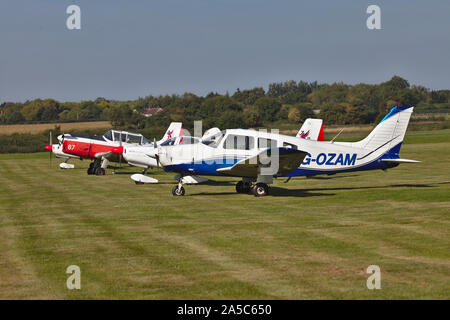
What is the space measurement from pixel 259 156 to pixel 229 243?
288 inches

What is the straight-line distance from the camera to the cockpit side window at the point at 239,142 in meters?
18.4

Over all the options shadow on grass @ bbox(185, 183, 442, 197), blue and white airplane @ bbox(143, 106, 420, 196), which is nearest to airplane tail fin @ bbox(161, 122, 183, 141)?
shadow on grass @ bbox(185, 183, 442, 197)

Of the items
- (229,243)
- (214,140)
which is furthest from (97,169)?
(229,243)

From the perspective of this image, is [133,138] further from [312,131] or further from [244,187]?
[244,187]

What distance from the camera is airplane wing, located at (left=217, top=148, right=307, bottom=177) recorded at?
17812mm

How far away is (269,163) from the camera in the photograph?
18281 mm

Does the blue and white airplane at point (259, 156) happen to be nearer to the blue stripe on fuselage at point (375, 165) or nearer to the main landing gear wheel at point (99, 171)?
the blue stripe on fuselage at point (375, 165)

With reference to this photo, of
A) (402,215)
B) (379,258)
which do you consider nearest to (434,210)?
(402,215)

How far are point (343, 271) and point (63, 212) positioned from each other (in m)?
9.00

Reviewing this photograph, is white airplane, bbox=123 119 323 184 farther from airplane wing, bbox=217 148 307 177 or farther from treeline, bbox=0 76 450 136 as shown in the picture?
treeline, bbox=0 76 450 136

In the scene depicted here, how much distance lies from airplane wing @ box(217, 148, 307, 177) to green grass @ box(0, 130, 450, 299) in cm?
82

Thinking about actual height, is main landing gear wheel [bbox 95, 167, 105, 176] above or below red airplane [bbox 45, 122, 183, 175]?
below

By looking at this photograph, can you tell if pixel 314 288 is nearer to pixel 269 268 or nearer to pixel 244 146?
pixel 269 268
